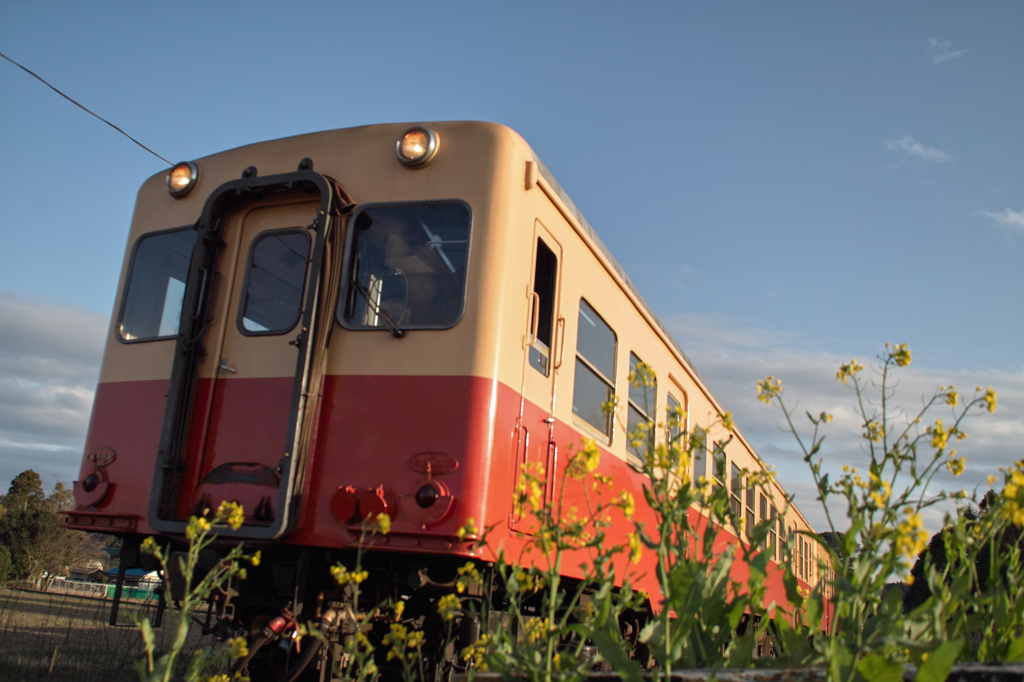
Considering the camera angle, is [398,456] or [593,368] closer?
[398,456]

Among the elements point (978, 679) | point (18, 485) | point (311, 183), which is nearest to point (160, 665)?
point (978, 679)

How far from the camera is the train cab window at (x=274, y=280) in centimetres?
431

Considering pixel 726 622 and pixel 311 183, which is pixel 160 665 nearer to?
pixel 726 622

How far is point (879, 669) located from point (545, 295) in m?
3.01

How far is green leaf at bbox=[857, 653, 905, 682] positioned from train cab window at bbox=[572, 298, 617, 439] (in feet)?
9.65

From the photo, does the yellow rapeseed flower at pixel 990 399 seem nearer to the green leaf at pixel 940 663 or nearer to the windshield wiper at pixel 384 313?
the green leaf at pixel 940 663

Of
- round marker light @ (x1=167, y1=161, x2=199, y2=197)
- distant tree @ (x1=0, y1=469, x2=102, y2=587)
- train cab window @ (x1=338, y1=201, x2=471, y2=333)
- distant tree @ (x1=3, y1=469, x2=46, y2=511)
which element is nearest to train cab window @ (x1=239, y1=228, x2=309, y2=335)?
train cab window @ (x1=338, y1=201, x2=471, y2=333)

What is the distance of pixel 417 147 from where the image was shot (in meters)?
4.14

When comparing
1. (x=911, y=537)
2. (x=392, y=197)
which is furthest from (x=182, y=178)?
(x=911, y=537)

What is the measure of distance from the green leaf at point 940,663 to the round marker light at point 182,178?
4449 mm

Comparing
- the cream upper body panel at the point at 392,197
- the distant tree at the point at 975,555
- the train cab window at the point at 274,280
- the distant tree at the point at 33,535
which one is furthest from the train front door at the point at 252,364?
the distant tree at the point at 33,535

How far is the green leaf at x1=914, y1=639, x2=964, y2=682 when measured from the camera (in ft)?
5.30

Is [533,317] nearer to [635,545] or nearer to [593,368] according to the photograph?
[593,368]

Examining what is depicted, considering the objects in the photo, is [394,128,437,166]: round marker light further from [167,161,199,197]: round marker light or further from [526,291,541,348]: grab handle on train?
[167,161,199,197]: round marker light
